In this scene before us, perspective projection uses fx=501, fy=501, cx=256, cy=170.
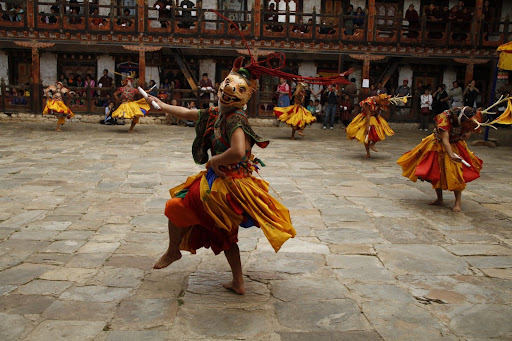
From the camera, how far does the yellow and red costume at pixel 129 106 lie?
1389 centimetres

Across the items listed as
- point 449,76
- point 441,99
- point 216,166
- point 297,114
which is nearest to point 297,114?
point 297,114

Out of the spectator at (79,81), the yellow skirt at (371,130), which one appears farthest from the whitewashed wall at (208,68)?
the yellow skirt at (371,130)

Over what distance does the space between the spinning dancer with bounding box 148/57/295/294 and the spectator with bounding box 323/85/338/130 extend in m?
13.9

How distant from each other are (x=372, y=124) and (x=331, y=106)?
25.3ft

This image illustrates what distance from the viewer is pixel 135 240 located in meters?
4.93

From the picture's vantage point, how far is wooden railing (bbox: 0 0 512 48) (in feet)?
59.9

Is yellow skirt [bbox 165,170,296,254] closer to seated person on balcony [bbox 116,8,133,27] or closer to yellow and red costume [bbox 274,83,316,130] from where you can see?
yellow and red costume [bbox 274,83,316,130]

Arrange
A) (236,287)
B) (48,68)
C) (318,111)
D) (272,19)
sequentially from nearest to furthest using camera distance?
1. (236,287)
2. (318,111)
3. (272,19)
4. (48,68)

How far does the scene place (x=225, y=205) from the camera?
135 inches

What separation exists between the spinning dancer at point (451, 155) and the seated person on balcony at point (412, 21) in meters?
13.9

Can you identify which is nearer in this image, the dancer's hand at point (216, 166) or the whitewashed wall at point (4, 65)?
the dancer's hand at point (216, 166)

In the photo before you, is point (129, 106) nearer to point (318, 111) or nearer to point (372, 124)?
point (372, 124)

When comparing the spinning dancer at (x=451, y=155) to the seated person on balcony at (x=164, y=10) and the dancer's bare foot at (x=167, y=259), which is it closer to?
the dancer's bare foot at (x=167, y=259)

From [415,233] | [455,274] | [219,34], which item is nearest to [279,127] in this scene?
[219,34]
